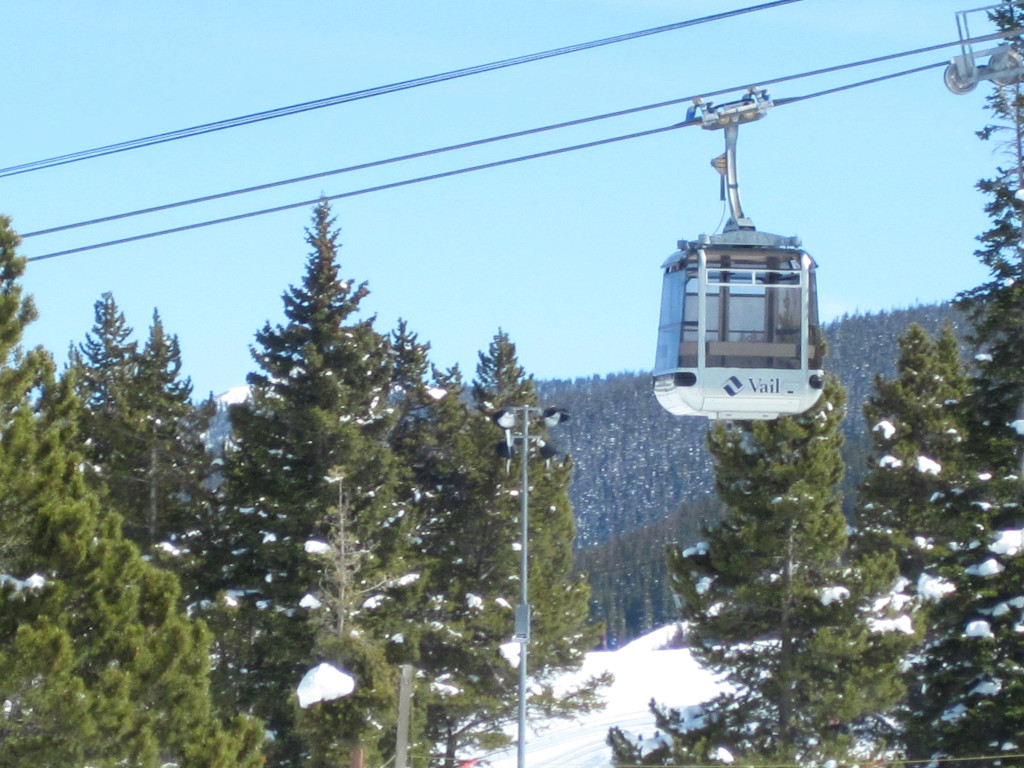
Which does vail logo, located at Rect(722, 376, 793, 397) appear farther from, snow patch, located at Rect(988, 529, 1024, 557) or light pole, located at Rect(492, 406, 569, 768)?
snow patch, located at Rect(988, 529, 1024, 557)

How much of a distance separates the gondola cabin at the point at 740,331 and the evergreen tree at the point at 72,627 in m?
7.95

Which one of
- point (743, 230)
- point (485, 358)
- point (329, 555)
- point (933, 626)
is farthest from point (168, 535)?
point (743, 230)

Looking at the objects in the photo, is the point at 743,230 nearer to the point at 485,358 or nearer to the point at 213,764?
the point at 213,764

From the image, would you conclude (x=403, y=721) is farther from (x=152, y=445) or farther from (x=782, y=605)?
(x=152, y=445)

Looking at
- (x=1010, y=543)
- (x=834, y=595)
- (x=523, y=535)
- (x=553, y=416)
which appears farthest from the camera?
(x=834, y=595)

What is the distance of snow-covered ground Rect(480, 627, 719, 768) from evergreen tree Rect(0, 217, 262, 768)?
83.6 feet

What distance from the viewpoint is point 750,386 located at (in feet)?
49.7

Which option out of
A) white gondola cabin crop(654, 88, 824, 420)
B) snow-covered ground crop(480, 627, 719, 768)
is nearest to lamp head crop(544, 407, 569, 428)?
white gondola cabin crop(654, 88, 824, 420)

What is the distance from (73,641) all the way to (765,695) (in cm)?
1743

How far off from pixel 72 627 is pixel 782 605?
17144 millimetres

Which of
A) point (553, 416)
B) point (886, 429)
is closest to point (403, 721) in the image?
point (553, 416)

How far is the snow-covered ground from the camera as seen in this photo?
5509cm

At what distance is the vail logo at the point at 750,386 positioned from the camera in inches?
595

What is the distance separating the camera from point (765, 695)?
31.0 m
